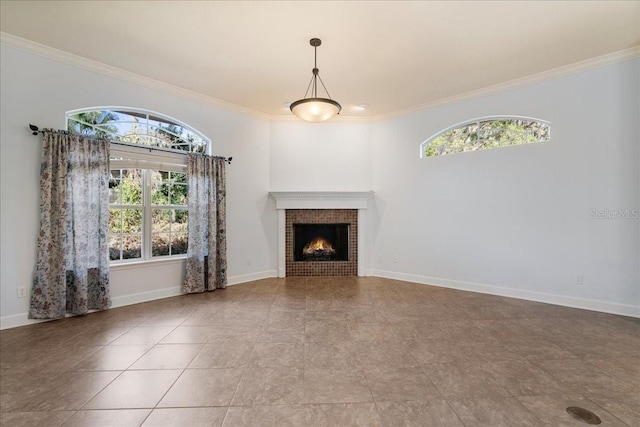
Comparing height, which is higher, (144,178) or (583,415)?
(144,178)

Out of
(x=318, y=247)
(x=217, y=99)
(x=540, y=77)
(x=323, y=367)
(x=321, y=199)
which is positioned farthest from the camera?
(x=318, y=247)

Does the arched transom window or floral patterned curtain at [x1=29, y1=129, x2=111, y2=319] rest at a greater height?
the arched transom window

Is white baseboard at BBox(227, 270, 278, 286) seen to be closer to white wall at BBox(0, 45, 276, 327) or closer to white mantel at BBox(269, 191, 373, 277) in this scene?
white wall at BBox(0, 45, 276, 327)

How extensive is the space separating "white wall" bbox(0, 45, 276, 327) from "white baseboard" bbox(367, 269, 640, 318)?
2807 mm

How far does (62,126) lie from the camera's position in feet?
12.1

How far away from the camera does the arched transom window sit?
13.0 ft

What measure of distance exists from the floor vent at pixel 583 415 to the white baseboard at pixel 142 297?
4.67 metres

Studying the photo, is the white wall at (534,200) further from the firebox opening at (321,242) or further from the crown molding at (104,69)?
the crown molding at (104,69)

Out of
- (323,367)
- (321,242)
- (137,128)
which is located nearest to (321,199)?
(321,242)

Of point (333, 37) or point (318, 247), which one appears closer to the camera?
point (333, 37)

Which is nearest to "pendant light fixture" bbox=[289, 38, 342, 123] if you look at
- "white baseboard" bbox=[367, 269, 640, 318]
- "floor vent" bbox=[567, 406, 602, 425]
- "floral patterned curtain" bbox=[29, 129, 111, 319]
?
"floral patterned curtain" bbox=[29, 129, 111, 319]

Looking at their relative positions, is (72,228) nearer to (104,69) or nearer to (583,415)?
(104,69)

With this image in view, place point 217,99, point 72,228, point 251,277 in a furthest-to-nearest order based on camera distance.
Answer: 1. point 251,277
2. point 217,99
3. point 72,228

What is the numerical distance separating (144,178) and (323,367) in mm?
3790
